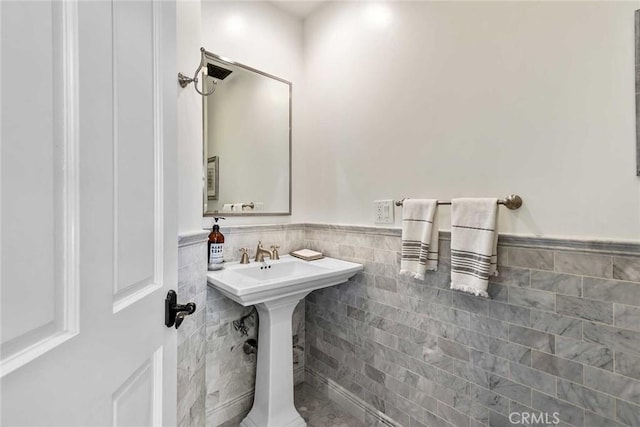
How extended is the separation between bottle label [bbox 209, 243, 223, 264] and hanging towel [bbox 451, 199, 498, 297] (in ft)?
4.03

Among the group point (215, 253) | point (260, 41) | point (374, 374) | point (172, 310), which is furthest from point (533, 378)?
point (260, 41)

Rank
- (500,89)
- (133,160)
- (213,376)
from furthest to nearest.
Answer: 1. (213,376)
2. (500,89)
3. (133,160)

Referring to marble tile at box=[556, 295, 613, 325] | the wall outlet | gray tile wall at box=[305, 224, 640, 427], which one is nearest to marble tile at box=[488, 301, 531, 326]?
gray tile wall at box=[305, 224, 640, 427]

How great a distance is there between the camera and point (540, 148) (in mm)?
1113

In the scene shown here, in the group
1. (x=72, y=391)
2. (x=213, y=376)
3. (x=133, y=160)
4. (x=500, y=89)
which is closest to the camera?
(x=72, y=391)

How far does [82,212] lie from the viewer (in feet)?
1.45

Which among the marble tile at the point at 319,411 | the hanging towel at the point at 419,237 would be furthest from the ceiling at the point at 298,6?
the marble tile at the point at 319,411

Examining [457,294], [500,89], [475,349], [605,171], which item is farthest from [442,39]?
[475,349]

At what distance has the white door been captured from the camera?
1.11 feet

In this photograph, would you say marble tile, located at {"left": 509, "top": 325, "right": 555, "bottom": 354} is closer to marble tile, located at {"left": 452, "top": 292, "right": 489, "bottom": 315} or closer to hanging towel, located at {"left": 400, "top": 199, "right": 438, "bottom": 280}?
marble tile, located at {"left": 452, "top": 292, "right": 489, "bottom": 315}

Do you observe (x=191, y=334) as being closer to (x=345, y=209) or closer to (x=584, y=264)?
(x=345, y=209)

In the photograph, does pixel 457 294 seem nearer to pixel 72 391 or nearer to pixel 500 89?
pixel 500 89

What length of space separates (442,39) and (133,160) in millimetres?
1488

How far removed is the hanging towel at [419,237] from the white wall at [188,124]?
3.32 ft
